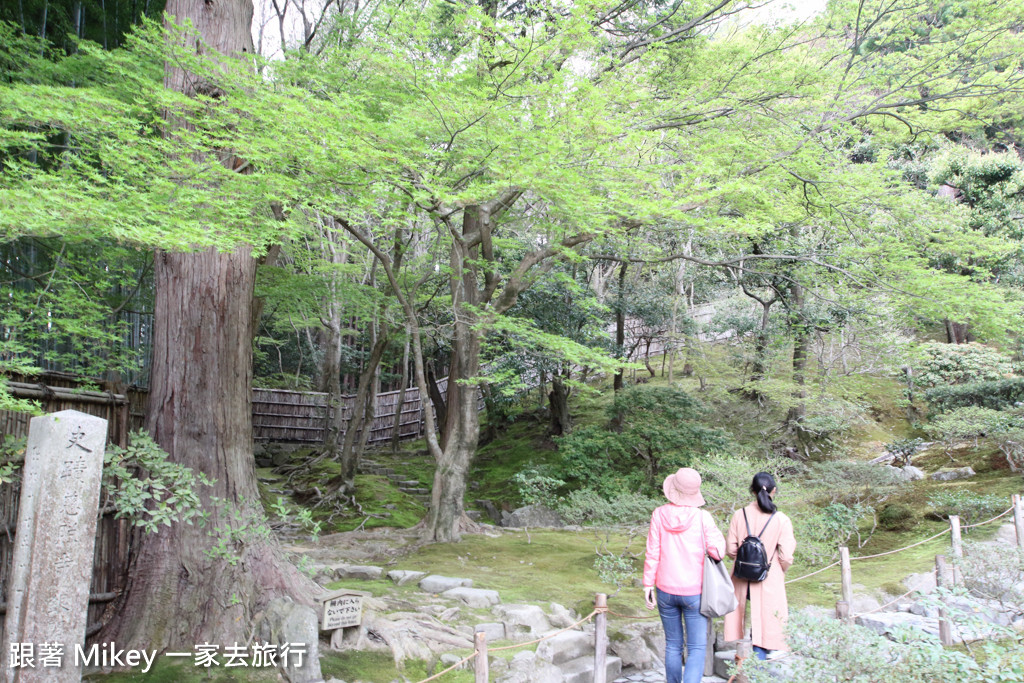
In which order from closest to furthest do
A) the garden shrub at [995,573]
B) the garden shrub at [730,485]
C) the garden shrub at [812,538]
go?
1. the garden shrub at [995,573]
2. the garden shrub at [730,485]
3. the garden shrub at [812,538]

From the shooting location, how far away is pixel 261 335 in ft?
65.5

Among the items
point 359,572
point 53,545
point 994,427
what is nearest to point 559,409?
point 359,572

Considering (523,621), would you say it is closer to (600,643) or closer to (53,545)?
(600,643)

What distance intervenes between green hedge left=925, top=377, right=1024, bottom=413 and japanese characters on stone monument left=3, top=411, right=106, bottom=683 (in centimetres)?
1346

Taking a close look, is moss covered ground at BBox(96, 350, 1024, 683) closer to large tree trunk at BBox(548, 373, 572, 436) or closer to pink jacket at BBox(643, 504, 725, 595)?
large tree trunk at BBox(548, 373, 572, 436)

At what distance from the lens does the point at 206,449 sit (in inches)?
216

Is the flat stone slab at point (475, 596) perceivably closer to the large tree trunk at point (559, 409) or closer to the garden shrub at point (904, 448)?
the large tree trunk at point (559, 409)

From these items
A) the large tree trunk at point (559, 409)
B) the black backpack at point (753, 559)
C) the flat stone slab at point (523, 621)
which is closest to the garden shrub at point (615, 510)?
the flat stone slab at point (523, 621)

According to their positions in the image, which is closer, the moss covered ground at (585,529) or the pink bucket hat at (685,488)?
the pink bucket hat at (685,488)

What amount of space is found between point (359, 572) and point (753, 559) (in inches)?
190

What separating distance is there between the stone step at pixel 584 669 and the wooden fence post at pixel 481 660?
1.73 meters

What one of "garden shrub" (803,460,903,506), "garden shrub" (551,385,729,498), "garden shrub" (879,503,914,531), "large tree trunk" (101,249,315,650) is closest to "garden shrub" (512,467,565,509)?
"garden shrub" (551,385,729,498)

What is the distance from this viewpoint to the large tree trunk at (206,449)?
5039mm

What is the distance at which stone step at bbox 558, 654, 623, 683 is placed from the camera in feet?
16.3
